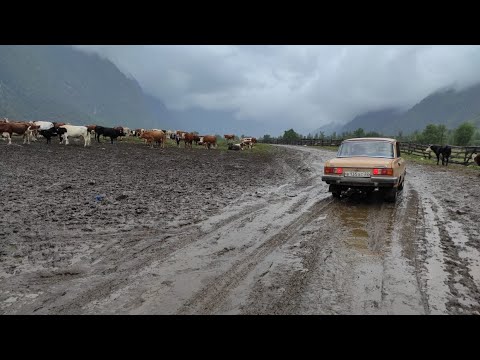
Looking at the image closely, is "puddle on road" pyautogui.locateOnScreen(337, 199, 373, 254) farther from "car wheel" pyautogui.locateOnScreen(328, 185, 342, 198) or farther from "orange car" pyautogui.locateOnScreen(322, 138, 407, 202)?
"car wheel" pyautogui.locateOnScreen(328, 185, 342, 198)

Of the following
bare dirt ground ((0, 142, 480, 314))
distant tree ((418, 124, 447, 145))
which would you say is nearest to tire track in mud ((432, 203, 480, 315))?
bare dirt ground ((0, 142, 480, 314))

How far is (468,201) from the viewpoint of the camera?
980cm

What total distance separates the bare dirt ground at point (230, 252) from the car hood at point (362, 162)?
3.48 ft

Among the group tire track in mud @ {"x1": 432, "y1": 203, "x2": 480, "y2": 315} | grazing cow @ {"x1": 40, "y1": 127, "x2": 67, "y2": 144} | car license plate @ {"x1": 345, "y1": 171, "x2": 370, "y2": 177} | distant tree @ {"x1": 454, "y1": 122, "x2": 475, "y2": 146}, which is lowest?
tire track in mud @ {"x1": 432, "y1": 203, "x2": 480, "y2": 315}

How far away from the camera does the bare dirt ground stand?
3.78m

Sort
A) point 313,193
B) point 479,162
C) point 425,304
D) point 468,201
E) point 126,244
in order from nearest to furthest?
point 425,304 < point 126,244 < point 468,201 < point 313,193 < point 479,162

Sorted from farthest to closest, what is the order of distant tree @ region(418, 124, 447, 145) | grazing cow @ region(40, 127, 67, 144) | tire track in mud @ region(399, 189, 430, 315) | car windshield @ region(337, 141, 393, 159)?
distant tree @ region(418, 124, 447, 145), grazing cow @ region(40, 127, 67, 144), car windshield @ region(337, 141, 393, 159), tire track in mud @ region(399, 189, 430, 315)

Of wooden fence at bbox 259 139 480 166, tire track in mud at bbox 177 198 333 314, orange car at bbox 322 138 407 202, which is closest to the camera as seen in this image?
tire track in mud at bbox 177 198 333 314

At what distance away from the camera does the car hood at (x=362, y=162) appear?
29.7ft

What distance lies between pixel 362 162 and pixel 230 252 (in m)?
5.50
